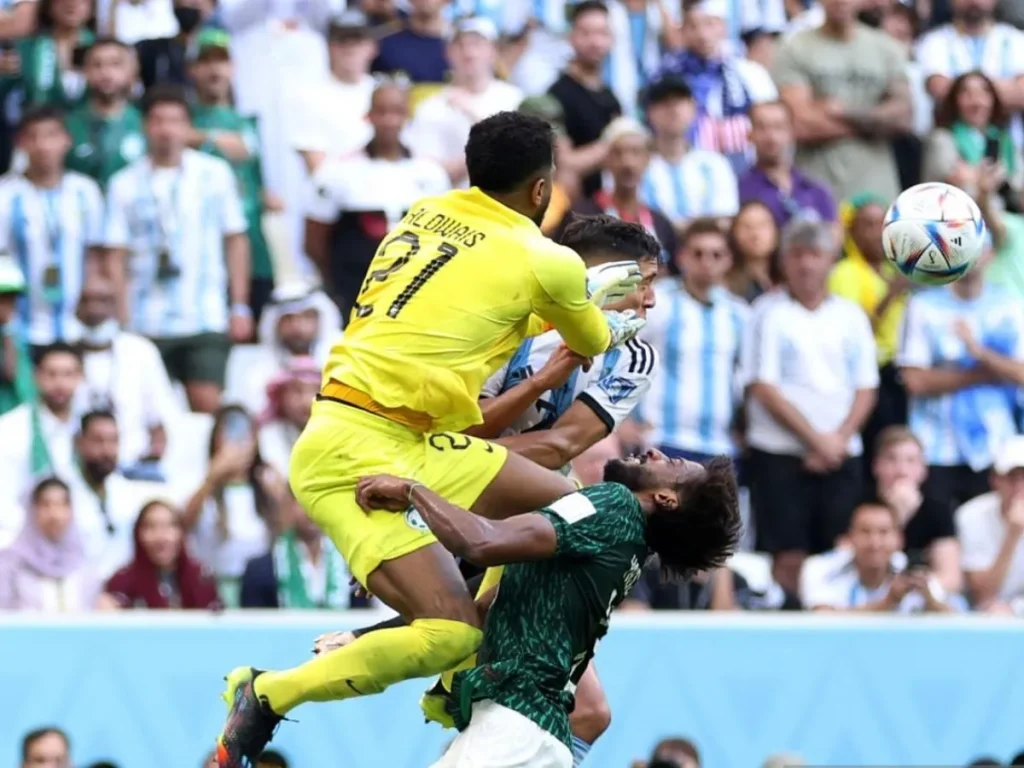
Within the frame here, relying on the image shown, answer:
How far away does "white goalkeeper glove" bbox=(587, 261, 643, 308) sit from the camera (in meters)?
8.83

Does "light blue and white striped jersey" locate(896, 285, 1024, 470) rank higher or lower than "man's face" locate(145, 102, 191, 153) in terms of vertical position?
lower

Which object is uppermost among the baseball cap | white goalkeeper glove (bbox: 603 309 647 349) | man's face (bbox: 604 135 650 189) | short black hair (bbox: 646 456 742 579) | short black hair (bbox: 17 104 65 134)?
short black hair (bbox: 17 104 65 134)

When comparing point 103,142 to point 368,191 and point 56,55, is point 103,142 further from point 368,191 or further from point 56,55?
point 368,191

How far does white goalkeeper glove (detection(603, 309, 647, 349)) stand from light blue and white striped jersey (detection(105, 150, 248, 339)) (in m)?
5.57

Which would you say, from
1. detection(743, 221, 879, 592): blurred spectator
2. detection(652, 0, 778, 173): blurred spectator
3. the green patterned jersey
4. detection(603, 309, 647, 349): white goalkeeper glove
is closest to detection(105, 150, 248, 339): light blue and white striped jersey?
detection(743, 221, 879, 592): blurred spectator

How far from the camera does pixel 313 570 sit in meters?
12.9

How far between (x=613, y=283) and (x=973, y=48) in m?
9.15

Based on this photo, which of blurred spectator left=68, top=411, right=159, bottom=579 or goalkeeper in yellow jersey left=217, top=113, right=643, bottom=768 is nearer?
goalkeeper in yellow jersey left=217, top=113, right=643, bottom=768

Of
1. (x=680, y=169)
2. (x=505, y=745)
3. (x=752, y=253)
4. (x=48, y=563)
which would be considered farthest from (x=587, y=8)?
(x=505, y=745)

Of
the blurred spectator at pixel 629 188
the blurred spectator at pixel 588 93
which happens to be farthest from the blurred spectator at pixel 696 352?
the blurred spectator at pixel 588 93

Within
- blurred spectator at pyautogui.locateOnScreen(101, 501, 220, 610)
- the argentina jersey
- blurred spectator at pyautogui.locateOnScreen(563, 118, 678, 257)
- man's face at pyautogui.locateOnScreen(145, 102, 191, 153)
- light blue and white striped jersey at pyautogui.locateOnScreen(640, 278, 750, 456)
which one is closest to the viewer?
the argentina jersey

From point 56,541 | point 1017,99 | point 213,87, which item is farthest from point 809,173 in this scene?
point 56,541

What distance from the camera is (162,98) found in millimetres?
14328

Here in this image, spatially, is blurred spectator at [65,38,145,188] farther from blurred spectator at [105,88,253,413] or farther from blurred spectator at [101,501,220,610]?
A: blurred spectator at [101,501,220,610]
